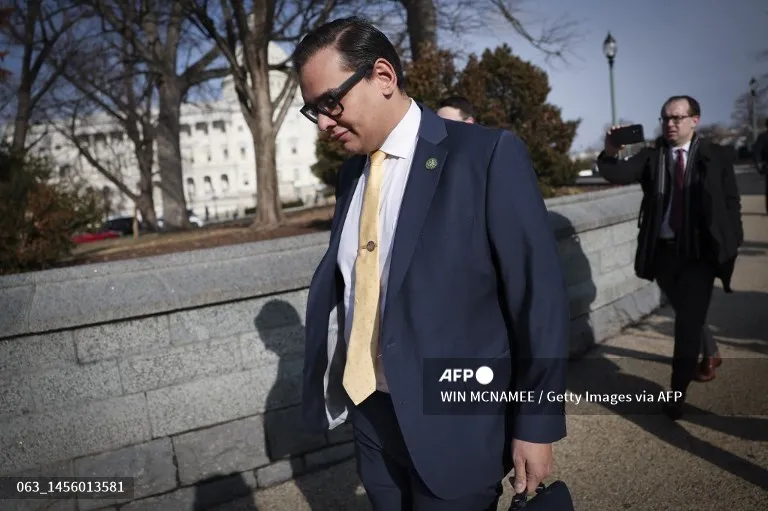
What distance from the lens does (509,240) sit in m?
1.71

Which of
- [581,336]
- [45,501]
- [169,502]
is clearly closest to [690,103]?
[581,336]

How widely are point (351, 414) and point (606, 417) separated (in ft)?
9.12

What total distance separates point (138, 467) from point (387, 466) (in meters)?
2.03

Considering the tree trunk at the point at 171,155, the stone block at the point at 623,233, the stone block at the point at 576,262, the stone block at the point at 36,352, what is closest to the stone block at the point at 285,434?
the stone block at the point at 36,352

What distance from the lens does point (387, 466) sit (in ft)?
6.59

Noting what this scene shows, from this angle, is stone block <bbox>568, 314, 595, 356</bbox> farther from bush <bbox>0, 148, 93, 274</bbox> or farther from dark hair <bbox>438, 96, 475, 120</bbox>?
bush <bbox>0, 148, 93, 274</bbox>

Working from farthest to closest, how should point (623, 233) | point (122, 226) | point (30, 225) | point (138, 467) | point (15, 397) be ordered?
point (122, 226)
point (30, 225)
point (623, 233)
point (138, 467)
point (15, 397)

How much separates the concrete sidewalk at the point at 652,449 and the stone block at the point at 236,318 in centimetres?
105

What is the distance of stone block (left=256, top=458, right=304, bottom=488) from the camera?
3.70 m

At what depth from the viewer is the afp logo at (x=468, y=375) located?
1.80 metres

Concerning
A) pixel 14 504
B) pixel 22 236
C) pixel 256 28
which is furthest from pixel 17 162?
pixel 14 504

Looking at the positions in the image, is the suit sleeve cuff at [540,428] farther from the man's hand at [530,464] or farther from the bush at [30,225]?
the bush at [30,225]

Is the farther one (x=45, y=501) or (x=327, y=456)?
(x=327, y=456)

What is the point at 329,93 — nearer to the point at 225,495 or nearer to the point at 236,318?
the point at 236,318
